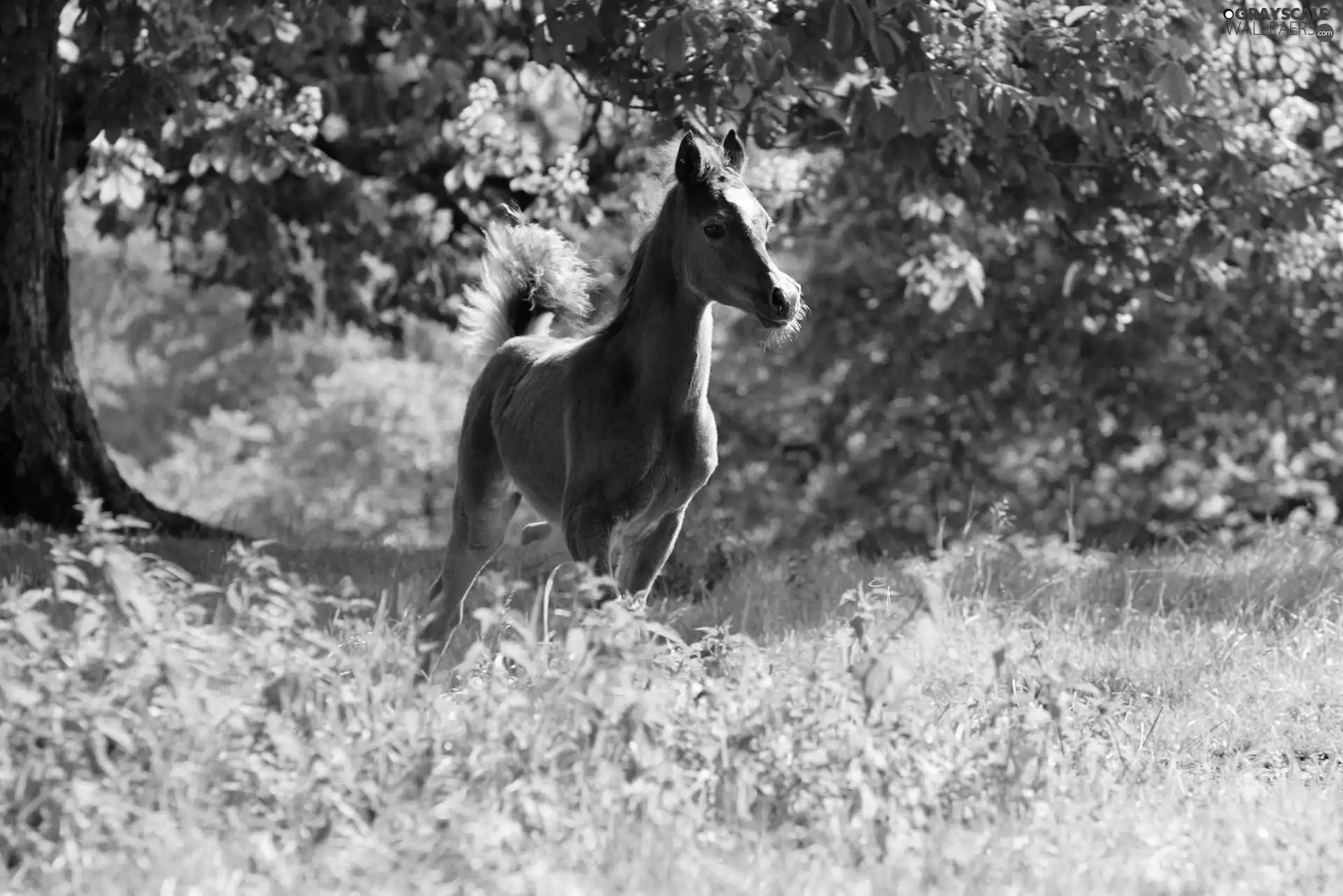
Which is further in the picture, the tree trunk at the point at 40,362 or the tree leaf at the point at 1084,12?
the tree trunk at the point at 40,362

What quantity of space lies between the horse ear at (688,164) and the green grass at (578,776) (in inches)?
63.9

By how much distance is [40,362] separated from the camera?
979cm

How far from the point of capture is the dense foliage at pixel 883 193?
7.33 metres

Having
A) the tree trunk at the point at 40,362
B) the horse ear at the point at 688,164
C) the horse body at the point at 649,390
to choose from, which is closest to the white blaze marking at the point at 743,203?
the horse body at the point at 649,390

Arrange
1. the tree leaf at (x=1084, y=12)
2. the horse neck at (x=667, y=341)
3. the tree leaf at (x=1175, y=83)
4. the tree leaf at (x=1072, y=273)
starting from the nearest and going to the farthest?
the horse neck at (x=667, y=341) < the tree leaf at (x=1175, y=83) < the tree leaf at (x=1084, y=12) < the tree leaf at (x=1072, y=273)

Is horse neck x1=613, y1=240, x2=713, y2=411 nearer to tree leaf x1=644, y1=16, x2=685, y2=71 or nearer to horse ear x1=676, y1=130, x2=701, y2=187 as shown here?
horse ear x1=676, y1=130, x2=701, y2=187

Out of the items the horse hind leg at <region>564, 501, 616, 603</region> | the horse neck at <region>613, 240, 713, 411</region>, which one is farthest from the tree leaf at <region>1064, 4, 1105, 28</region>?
the horse hind leg at <region>564, 501, 616, 603</region>

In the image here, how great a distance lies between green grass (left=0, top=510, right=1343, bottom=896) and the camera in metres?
3.78

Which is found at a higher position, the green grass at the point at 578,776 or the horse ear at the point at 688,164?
the horse ear at the point at 688,164

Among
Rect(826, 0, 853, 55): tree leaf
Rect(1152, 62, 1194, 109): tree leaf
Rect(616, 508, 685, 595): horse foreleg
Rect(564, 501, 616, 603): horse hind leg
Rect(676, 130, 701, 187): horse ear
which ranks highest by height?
Rect(826, 0, 853, 55): tree leaf

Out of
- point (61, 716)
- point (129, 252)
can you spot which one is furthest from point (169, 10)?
point (129, 252)

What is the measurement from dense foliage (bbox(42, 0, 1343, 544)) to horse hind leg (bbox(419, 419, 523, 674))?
1.71 m

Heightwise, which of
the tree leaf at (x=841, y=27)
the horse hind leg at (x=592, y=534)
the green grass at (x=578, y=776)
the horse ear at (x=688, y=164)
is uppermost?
the tree leaf at (x=841, y=27)

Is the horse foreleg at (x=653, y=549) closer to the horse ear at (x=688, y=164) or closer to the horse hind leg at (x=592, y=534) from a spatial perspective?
the horse hind leg at (x=592, y=534)
